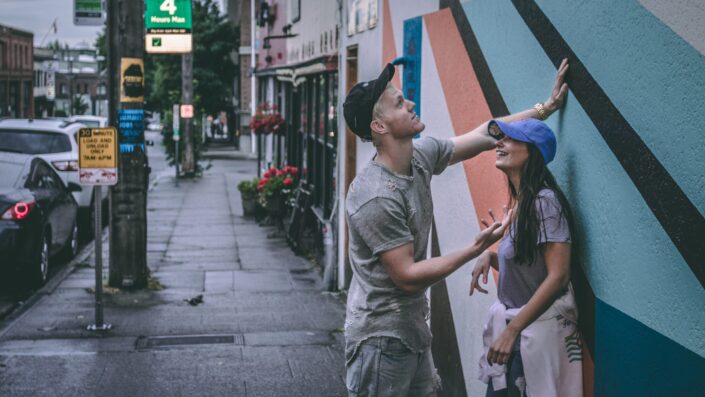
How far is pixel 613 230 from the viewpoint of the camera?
370cm

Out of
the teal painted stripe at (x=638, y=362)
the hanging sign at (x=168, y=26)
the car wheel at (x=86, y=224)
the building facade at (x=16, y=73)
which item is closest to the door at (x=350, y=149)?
the hanging sign at (x=168, y=26)

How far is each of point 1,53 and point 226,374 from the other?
64.0 m

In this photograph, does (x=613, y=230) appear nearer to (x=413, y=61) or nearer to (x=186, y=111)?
(x=413, y=61)

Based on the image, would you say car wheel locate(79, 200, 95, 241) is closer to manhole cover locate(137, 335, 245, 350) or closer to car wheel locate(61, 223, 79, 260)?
car wheel locate(61, 223, 79, 260)

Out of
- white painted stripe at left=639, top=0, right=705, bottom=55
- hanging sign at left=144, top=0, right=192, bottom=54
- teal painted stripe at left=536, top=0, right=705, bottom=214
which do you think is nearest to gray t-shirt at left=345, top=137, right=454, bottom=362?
teal painted stripe at left=536, top=0, right=705, bottom=214

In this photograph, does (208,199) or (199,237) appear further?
(208,199)

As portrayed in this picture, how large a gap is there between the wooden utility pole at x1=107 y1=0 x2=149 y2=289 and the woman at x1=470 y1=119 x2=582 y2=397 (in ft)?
27.0

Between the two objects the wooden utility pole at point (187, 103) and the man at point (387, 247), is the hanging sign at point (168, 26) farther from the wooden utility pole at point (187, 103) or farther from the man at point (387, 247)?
the wooden utility pole at point (187, 103)

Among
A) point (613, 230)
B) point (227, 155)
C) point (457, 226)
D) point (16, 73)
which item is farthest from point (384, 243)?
point (16, 73)

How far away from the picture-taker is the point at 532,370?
3.85 m

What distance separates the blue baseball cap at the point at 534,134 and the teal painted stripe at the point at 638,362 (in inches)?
25.5

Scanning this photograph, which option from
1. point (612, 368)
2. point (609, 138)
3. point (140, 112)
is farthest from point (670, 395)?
point (140, 112)

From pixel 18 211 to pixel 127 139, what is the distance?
4.87 ft

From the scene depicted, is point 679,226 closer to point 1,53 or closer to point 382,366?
point 382,366
